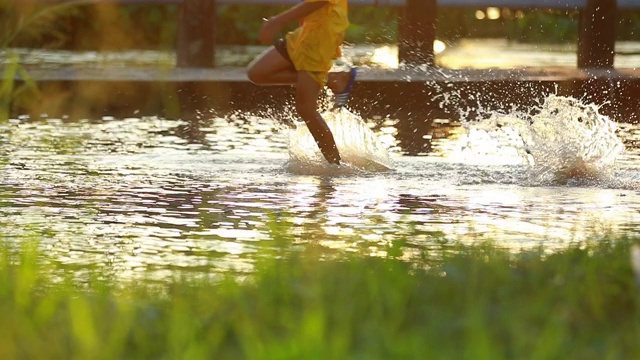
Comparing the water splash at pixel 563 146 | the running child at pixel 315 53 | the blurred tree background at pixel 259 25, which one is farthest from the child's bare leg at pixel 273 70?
the blurred tree background at pixel 259 25

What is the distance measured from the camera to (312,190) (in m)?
8.19

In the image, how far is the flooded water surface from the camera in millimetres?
6480

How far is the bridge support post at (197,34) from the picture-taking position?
1384 centimetres

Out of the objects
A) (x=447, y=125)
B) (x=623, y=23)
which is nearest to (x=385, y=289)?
(x=447, y=125)

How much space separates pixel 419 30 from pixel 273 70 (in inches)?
202

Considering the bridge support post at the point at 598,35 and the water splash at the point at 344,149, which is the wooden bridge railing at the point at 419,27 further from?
the water splash at the point at 344,149

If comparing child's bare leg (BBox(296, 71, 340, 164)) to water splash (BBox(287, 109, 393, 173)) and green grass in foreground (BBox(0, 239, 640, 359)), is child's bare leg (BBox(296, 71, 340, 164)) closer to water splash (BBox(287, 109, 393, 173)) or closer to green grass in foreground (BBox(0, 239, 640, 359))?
water splash (BBox(287, 109, 393, 173))

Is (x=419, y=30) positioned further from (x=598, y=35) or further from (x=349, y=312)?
(x=349, y=312)

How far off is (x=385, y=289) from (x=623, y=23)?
17.3 m

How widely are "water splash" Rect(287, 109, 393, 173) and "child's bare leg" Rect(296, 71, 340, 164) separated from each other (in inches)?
4.9

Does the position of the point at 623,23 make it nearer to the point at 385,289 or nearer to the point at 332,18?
the point at 332,18

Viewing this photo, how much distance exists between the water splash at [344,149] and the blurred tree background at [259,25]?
5910 mm

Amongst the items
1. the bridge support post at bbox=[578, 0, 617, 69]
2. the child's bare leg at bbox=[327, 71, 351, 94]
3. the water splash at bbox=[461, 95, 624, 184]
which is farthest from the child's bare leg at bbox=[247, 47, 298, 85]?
the bridge support post at bbox=[578, 0, 617, 69]

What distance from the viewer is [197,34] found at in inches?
Result: 549
